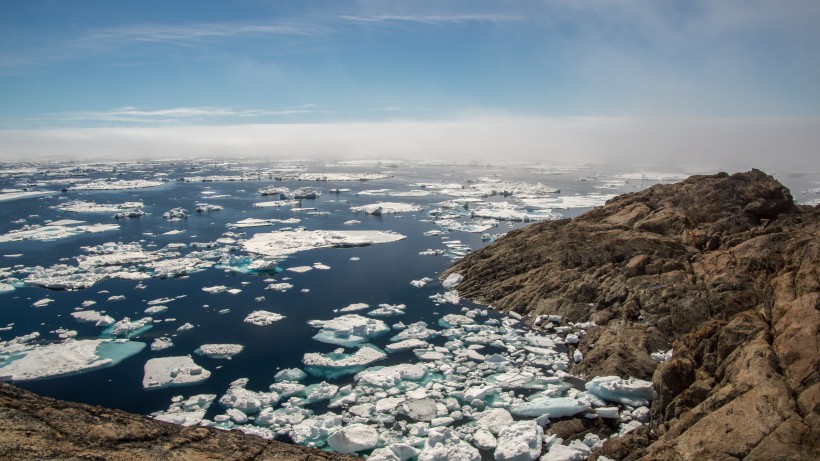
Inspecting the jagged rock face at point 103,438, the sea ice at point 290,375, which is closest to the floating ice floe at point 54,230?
the sea ice at point 290,375

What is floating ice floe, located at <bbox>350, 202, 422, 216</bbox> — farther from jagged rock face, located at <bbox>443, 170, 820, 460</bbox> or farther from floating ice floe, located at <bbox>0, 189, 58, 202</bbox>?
floating ice floe, located at <bbox>0, 189, 58, 202</bbox>

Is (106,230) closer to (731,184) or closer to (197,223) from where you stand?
(197,223)

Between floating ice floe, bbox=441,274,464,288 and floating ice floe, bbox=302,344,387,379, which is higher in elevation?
floating ice floe, bbox=441,274,464,288

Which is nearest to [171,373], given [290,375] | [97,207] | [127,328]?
[290,375]

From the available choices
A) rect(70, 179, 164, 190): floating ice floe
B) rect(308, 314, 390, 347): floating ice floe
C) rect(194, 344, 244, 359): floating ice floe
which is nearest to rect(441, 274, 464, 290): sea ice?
rect(308, 314, 390, 347): floating ice floe

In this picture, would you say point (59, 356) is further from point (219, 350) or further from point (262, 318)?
point (262, 318)

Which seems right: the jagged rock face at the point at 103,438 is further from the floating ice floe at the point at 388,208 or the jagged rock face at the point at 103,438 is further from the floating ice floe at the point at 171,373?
the floating ice floe at the point at 388,208
